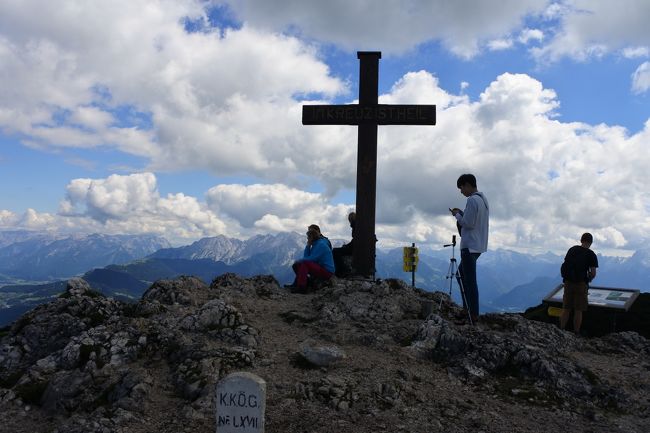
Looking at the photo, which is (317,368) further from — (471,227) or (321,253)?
(321,253)

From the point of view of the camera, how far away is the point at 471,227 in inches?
395

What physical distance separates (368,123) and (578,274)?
26.2ft

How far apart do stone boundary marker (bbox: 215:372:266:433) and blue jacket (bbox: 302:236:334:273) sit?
8.12 metres

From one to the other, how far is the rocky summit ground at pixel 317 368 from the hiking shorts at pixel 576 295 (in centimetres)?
120

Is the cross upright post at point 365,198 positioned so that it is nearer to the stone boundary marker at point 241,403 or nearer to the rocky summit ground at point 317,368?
the rocky summit ground at point 317,368

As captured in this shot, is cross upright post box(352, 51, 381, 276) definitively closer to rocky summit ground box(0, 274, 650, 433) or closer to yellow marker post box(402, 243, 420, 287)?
yellow marker post box(402, 243, 420, 287)

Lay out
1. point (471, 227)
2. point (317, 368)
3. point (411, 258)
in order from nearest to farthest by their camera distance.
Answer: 1. point (317, 368)
2. point (471, 227)
3. point (411, 258)

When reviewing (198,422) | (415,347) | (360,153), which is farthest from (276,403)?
(360,153)

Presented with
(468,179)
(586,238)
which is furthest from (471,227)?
(586,238)

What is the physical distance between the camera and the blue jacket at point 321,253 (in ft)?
42.9

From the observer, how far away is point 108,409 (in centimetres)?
698

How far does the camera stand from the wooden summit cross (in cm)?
1466

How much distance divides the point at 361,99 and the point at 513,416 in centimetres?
1100

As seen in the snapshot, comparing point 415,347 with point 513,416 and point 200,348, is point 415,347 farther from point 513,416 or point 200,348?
point 200,348
